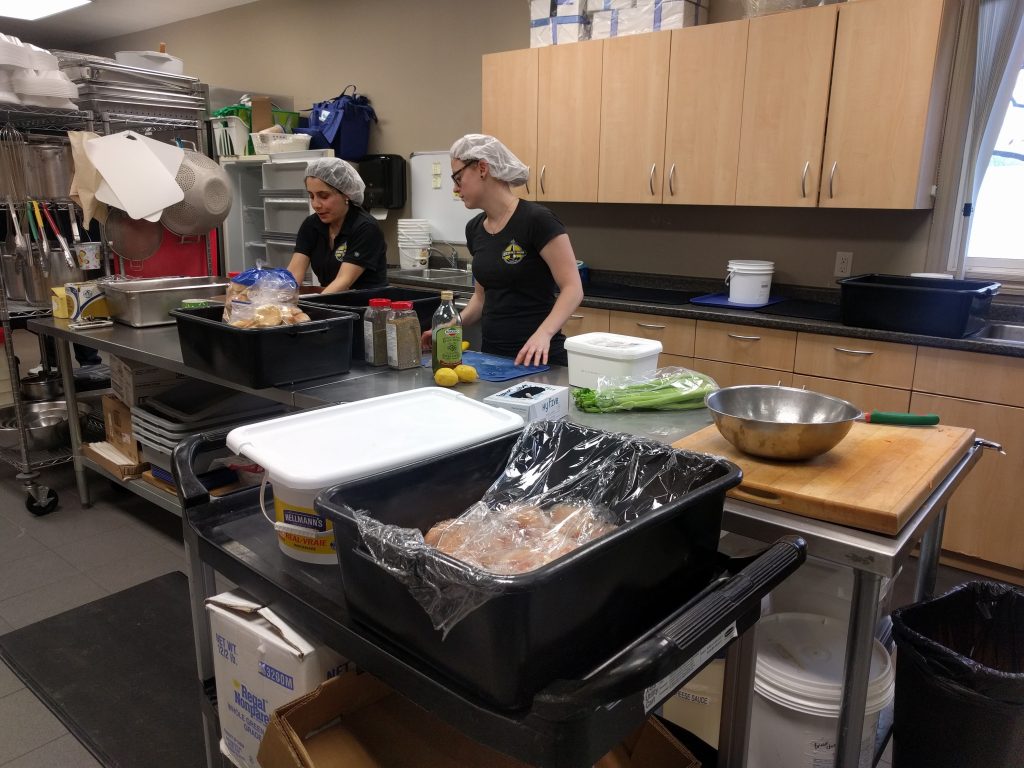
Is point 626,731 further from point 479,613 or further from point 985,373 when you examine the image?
point 985,373

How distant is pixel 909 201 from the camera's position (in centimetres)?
300

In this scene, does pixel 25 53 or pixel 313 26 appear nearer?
pixel 25 53

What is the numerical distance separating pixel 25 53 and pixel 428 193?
2.53 metres

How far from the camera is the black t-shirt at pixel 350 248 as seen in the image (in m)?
3.04

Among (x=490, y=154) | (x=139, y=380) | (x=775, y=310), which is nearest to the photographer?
(x=490, y=154)

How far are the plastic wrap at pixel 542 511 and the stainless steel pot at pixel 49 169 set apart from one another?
119 inches

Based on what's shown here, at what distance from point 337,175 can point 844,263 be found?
95.0 inches

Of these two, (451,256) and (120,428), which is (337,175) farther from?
(451,256)

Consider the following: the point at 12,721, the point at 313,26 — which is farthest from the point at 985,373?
the point at 313,26

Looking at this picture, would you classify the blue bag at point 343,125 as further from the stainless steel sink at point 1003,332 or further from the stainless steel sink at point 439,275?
the stainless steel sink at point 1003,332

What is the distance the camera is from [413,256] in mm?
5004

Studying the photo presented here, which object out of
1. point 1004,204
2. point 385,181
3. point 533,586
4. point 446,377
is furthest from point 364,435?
point 385,181

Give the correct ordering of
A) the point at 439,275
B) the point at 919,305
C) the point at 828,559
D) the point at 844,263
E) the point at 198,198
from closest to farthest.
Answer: the point at 828,559 → the point at 919,305 → the point at 198,198 → the point at 844,263 → the point at 439,275

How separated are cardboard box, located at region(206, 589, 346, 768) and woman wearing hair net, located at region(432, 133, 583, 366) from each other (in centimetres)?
141
